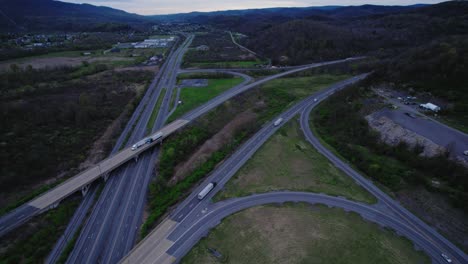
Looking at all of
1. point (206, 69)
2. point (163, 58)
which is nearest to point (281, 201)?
point (206, 69)

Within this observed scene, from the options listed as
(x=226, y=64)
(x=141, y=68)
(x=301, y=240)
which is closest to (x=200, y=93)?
(x=226, y=64)

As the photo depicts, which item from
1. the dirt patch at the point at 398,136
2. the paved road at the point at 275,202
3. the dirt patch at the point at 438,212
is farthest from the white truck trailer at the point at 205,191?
the dirt patch at the point at 398,136

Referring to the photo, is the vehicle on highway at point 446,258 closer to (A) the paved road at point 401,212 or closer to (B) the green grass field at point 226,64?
(A) the paved road at point 401,212

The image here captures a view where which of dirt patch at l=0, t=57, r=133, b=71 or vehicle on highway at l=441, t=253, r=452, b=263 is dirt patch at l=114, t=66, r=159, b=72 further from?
vehicle on highway at l=441, t=253, r=452, b=263

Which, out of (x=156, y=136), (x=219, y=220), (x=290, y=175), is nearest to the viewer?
(x=219, y=220)

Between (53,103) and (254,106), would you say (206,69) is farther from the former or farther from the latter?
(53,103)

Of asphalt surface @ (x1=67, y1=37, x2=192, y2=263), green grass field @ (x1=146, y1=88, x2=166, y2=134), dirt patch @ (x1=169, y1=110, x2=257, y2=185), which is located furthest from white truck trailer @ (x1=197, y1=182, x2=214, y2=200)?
green grass field @ (x1=146, y1=88, x2=166, y2=134)

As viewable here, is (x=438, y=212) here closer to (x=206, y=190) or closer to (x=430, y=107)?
(x=430, y=107)
